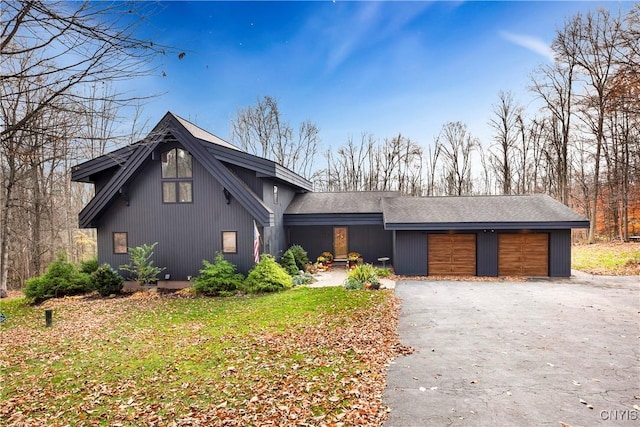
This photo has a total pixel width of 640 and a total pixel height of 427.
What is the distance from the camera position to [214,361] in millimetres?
6355

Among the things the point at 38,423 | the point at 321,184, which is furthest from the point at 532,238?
the point at 321,184

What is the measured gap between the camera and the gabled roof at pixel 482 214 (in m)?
14.5

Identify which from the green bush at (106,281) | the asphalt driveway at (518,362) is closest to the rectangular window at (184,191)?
the green bush at (106,281)

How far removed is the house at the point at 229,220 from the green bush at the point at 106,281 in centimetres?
110

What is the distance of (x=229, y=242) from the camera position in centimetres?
1412

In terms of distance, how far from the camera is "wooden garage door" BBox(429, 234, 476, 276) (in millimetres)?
15438

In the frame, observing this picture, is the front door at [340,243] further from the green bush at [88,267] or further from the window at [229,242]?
the green bush at [88,267]

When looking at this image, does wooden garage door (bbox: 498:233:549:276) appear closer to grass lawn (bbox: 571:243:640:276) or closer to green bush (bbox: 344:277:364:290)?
grass lawn (bbox: 571:243:640:276)

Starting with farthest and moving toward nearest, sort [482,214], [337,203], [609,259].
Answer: [337,203] → [609,259] → [482,214]

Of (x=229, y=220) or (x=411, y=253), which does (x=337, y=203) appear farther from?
(x=229, y=220)

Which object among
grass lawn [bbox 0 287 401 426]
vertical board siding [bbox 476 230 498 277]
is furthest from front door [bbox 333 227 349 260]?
grass lawn [bbox 0 287 401 426]

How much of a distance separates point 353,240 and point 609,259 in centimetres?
1367

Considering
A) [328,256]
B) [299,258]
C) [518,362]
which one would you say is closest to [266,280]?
[299,258]

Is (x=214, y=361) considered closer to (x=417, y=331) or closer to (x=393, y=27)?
(x=417, y=331)
